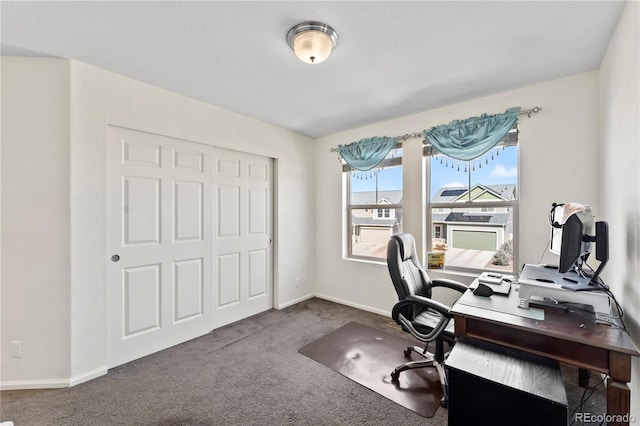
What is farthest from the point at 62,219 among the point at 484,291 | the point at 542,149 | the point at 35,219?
the point at 542,149

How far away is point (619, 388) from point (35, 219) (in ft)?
11.2

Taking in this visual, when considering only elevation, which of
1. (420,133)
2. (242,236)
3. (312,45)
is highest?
(312,45)

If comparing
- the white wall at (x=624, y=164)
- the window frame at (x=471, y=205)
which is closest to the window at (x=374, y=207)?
the window frame at (x=471, y=205)

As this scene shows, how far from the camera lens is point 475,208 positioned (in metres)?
2.76

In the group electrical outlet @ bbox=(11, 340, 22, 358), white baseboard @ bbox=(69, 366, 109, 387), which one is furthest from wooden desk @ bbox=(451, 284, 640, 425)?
electrical outlet @ bbox=(11, 340, 22, 358)

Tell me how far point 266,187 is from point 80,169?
1.83 meters

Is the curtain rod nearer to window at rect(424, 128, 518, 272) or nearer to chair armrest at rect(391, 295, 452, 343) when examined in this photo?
window at rect(424, 128, 518, 272)

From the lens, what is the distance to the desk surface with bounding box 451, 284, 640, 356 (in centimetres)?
112

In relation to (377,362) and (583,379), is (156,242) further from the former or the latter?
(583,379)

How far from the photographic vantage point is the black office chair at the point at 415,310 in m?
1.80

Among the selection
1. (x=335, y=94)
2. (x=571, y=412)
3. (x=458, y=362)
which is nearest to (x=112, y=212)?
(x=335, y=94)

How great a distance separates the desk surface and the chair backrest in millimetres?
448

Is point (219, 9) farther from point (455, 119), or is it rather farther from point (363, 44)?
point (455, 119)

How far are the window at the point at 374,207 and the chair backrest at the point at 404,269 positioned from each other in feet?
3.40
